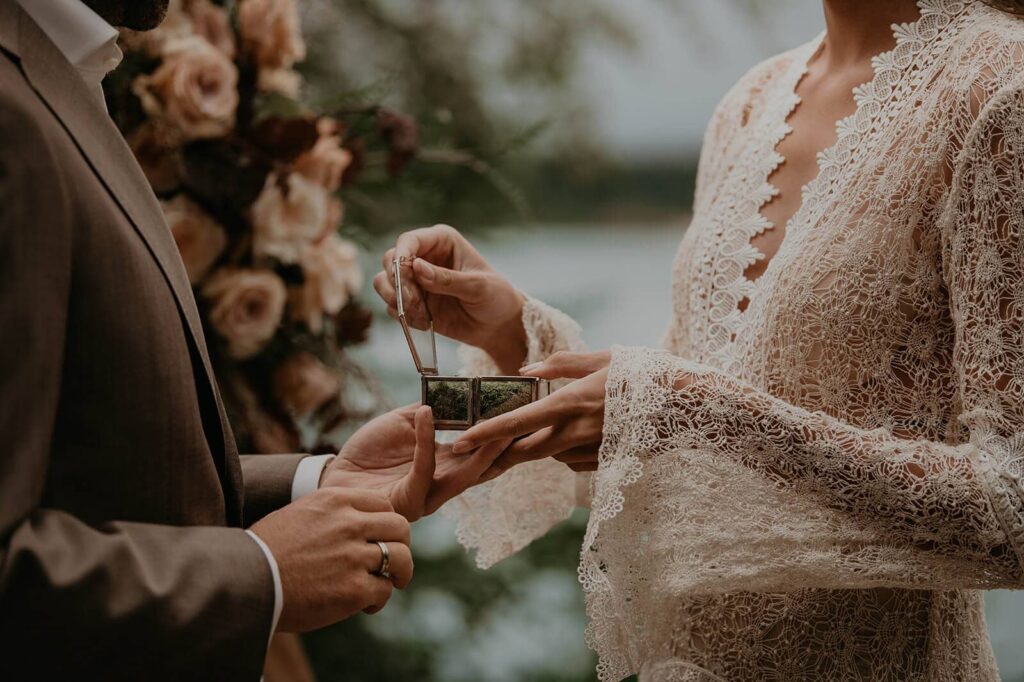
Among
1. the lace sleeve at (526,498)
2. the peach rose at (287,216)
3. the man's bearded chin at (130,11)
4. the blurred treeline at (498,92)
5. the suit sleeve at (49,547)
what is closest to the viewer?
the suit sleeve at (49,547)

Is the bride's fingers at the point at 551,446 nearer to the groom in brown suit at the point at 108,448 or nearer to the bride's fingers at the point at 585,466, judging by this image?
the bride's fingers at the point at 585,466

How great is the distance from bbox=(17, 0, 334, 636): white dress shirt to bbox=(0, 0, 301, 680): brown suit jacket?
0.04ft

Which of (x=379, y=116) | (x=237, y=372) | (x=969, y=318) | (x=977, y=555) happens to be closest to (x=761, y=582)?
(x=977, y=555)

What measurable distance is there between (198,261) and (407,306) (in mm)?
361

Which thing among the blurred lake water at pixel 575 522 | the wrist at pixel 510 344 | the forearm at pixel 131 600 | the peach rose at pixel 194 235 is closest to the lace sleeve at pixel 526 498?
the wrist at pixel 510 344

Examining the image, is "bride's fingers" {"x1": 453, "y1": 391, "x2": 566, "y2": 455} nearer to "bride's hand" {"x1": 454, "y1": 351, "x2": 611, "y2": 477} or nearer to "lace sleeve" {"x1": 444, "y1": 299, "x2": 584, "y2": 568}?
"bride's hand" {"x1": 454, "y1": 351, "x2": 611, "y2": 477}

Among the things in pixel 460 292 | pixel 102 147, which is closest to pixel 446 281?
pixel 460 292

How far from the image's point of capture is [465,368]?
1471mm

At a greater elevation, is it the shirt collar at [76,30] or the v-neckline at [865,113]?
the shirt collar at [76,30]

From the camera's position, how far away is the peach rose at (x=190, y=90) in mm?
1432

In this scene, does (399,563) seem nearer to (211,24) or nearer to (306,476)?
(306,476)

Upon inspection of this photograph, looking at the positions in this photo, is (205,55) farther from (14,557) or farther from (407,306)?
(14,557)

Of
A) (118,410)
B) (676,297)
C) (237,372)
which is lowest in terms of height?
(237,372)

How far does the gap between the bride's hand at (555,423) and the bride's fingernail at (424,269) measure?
0.20 m
